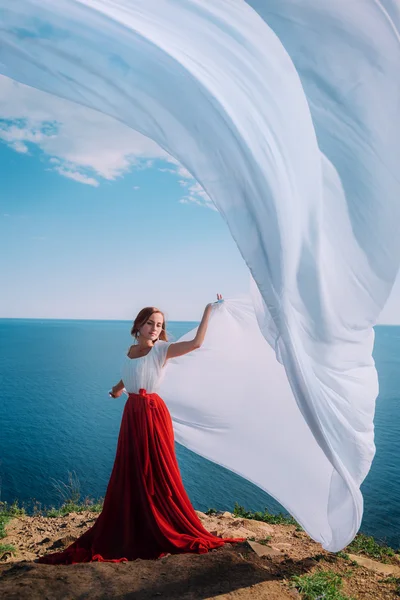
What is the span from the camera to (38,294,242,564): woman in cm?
452

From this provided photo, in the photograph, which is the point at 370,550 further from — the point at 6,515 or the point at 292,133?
the point at 292,133

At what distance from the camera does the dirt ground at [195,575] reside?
3.79m

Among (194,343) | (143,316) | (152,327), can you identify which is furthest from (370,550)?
(143,316)

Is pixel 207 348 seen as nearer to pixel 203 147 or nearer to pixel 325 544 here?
pixel 325 544

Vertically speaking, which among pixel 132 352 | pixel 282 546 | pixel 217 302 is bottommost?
pixel 282 546

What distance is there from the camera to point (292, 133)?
3.29 metres

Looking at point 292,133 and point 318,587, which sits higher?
point 292,133

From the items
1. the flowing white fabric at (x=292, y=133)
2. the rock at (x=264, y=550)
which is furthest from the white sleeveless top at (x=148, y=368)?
the rock at (x=264, y=550)

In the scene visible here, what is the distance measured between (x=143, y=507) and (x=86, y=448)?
2644 cm

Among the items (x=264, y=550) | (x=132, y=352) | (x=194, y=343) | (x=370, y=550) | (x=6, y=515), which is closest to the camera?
(x=194, y=343)

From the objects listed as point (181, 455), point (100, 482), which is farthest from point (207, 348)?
point (181, 455)

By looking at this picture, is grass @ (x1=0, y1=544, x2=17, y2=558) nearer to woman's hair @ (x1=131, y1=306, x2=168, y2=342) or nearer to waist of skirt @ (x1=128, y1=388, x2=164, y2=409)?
waist of skirt @ (x1=128, y1=388, x2=164, y2=409)

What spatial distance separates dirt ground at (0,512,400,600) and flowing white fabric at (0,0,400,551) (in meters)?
0.56

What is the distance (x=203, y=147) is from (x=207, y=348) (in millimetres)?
2407
